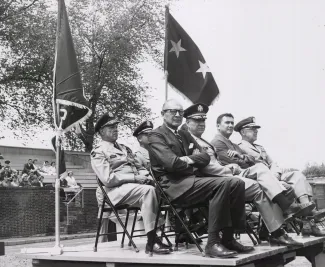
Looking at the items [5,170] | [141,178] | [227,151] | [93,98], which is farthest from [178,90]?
[93,98]

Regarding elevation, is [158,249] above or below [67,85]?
below

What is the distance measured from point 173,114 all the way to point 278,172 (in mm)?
2501

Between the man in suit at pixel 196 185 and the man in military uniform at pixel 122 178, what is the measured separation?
0.39m

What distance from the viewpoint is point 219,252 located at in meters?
5.34

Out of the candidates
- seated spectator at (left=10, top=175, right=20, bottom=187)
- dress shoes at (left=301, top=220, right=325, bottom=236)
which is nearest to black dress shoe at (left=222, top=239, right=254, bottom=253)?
dress shoes at (left=301, top=220, right=325, bottom=236)

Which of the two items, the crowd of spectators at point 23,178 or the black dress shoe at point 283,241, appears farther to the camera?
the crowd of spectators at point 23,178

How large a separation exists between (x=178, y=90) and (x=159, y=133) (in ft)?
15.1

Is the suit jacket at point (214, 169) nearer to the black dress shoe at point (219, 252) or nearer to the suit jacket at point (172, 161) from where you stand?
the suit jacket at point (172, 161)

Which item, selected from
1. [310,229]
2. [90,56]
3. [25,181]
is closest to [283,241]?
[310,229]

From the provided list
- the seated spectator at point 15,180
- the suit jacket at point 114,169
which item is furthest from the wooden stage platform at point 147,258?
the seated spectator at point 15,180

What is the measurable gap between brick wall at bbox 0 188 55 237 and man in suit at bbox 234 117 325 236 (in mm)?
11333

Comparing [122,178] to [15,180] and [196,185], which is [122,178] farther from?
[15,180]

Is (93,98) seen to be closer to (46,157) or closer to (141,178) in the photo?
(46,157)

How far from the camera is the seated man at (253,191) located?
6527mm
